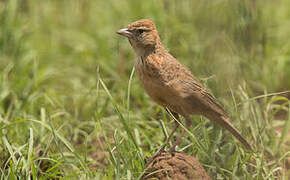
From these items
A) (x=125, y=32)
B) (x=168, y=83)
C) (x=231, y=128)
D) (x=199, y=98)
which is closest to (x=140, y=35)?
(x=125, y=32)

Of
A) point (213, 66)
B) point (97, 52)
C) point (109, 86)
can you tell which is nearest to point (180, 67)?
point (213, 66)

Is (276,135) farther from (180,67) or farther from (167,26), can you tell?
(167,26)

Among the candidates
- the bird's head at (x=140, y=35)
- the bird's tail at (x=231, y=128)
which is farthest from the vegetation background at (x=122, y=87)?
the bird's head at (x=140, y=35)

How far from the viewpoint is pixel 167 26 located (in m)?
6.93

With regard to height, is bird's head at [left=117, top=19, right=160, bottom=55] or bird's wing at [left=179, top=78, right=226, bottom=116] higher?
bird's head at [left=117, top=19, right=160, bottom=55]

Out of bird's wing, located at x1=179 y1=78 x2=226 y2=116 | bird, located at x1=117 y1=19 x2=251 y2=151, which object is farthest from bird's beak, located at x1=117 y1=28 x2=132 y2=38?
bird's wing, located at x1=179 y1=78 x2=226 y2=116

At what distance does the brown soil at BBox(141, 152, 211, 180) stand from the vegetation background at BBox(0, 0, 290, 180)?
0.14 meters

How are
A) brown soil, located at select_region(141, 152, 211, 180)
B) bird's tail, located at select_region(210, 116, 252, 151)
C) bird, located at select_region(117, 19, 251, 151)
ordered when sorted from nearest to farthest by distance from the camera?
brown soil, located at select_region(141, 152, 211, 180) < bird, located at select_region(117, 19, 251, 151) < bird's tail, located at select_region(210, 116, 252, 151)

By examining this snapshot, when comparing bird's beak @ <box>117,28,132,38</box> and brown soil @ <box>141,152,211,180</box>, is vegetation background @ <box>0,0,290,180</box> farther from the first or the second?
bird's beak @ <box>117,28,132,38</box>

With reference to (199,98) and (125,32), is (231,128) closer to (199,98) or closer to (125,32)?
(199,98)

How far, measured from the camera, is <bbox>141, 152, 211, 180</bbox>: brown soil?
3773 millimetres

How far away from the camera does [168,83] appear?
12.9 feet

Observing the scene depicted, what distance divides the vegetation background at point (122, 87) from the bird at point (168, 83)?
162mm

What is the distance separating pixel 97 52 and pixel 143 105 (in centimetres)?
165
